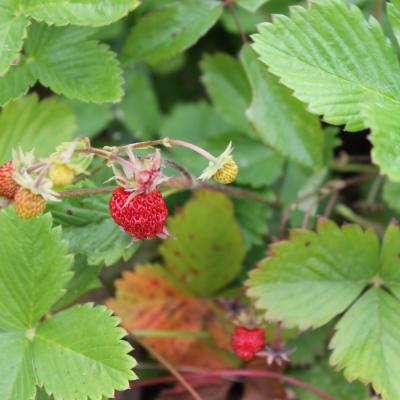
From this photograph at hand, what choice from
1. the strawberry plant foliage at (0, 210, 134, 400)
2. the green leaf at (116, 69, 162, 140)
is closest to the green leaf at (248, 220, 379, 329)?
the strawberry plant foliage at (0, 210, 134, 400)

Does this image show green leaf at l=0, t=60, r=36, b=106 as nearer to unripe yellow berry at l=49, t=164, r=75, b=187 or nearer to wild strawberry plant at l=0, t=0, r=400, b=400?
wild strawberry plant at l=0, t=0, r=400, b=400

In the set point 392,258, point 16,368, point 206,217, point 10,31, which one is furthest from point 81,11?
point 392,258

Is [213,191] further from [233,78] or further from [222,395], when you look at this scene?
[222,395]

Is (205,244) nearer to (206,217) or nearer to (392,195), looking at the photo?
(206,217)

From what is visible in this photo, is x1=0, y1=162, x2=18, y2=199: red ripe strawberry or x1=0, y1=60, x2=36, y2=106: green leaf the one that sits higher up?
x1=0, y1=60, x2=36, y2=106: green leaf

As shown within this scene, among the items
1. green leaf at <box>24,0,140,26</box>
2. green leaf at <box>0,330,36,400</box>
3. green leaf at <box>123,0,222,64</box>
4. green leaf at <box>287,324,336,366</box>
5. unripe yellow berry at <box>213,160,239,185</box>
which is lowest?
green leaf at <box>287,324,336,366</box>

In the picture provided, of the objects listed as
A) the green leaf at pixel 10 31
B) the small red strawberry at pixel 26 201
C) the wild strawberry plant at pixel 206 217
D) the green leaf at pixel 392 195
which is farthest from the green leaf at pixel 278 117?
the small red strawberry at pixel 26 201
